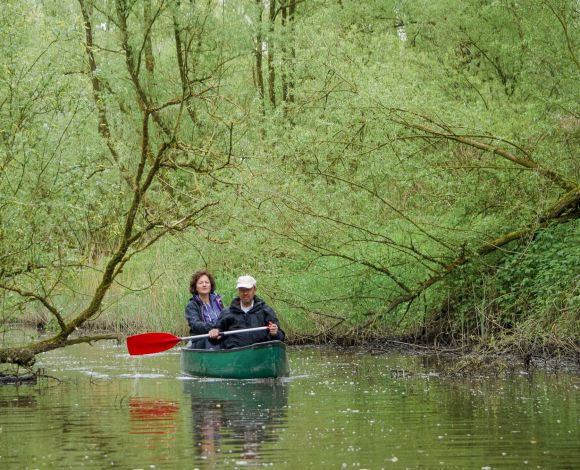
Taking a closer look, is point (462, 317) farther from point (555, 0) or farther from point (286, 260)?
point (555, 0)

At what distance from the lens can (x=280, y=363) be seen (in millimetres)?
14328

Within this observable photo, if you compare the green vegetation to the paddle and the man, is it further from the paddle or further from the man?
the man

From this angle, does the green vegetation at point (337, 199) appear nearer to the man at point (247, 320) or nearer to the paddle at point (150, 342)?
the paddle at point (150, 342)

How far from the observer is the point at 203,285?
15688 mm

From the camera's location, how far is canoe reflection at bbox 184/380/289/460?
855 centimetres

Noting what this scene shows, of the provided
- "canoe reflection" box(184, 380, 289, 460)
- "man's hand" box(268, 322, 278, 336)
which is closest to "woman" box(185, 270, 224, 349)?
"canoe reflection" box(184, 380, 289, 460)

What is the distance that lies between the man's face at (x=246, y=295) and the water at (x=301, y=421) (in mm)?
1051

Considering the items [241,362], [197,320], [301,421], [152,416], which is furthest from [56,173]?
[301,421]

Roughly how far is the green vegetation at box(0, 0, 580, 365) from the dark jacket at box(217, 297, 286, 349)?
3.63ft

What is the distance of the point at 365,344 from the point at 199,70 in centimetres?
995

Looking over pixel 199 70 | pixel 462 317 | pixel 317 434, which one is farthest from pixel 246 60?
pixel 317 434

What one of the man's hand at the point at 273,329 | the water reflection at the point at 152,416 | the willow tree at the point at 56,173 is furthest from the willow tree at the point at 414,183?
the water reflection at the point at 152,416

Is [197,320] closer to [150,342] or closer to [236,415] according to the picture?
[150,342]

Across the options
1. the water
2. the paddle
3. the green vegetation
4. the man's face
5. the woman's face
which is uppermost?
the green vegetation
